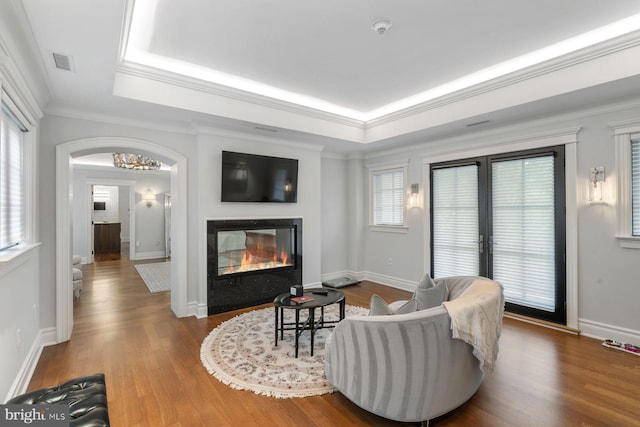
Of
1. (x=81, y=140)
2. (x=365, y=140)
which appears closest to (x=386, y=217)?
(x=365, y=140)

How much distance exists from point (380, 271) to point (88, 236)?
7825 millimetres

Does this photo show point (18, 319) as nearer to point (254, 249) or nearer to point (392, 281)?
point (254, 249)

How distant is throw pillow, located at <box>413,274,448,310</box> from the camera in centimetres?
269

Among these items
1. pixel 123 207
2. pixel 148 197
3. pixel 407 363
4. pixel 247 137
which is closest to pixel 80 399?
pixel 407 363

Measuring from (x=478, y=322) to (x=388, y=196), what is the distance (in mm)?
4187

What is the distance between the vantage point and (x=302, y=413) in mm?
2219

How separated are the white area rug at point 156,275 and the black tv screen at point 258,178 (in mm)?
2606


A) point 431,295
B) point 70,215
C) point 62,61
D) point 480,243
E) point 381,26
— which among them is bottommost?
point 431,295

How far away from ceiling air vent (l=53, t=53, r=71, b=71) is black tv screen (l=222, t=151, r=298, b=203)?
196cm

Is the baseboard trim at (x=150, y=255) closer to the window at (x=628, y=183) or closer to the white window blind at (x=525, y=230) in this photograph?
the white window blind at (x=525, y=230)

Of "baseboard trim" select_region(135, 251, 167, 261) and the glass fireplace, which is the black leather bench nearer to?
the glass fireplace

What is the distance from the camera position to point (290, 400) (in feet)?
7.78

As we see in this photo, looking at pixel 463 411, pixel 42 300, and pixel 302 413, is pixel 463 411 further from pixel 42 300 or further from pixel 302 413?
pixel 42 300

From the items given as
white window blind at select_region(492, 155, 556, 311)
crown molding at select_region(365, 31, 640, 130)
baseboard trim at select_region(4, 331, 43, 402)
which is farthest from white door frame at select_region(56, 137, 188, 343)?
white window blind at select_region(492, 155, 556, 311)
